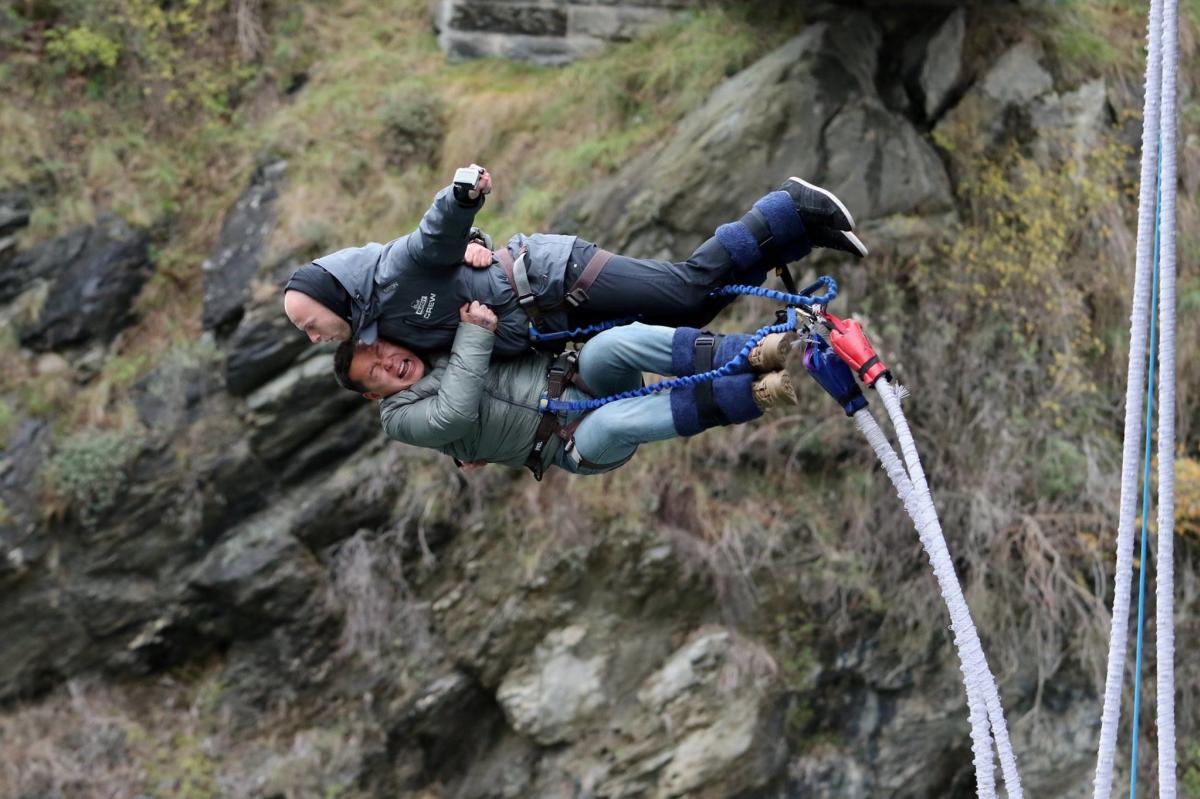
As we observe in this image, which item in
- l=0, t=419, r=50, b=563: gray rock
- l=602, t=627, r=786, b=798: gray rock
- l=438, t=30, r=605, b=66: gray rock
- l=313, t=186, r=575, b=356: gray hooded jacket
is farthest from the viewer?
l=438, t=30, r=605, b=66: gray rock

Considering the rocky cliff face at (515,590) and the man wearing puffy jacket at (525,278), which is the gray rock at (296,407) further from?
the man wearing puffy jacket at (525,278)

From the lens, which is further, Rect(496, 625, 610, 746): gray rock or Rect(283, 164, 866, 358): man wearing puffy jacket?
Rect(496, 625, 610, 746): gray rock

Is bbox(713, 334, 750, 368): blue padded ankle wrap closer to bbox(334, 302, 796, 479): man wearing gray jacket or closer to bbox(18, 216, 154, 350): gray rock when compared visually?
bbox(334, 302, 796, 479): man wearing gray jacket

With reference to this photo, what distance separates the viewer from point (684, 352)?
437cm

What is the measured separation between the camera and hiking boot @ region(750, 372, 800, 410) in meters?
4.01

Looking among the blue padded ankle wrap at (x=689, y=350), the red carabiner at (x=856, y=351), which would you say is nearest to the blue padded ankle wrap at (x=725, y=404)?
the blue padded ankle wrap at (x=689, y=350)

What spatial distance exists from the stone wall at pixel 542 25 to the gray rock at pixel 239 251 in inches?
83.1

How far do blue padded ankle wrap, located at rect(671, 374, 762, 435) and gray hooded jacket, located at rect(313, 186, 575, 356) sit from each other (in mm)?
642

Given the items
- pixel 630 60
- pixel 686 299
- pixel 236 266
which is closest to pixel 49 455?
pixel 236 266

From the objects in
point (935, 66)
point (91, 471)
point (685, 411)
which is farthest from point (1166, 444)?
point (91, 471)

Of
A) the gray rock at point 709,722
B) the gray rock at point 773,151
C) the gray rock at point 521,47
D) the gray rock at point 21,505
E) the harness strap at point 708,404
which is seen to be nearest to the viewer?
the harness strap at point 708,404

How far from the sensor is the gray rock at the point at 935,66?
9.95 metres

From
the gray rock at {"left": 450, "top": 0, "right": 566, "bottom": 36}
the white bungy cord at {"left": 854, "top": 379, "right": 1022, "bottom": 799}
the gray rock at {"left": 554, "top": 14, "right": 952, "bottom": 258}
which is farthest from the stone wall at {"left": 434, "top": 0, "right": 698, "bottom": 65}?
the white bungy cord at {"left": 854, "top": 379, "right": 1022, "bottom": 799}

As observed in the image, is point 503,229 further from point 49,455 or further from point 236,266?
point 49,455
